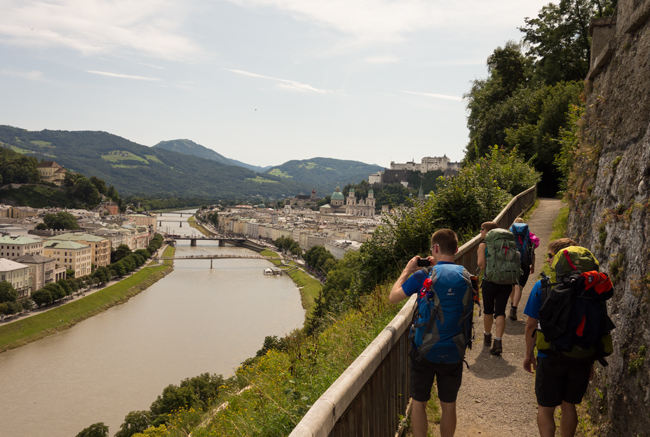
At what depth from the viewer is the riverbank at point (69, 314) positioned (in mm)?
28125

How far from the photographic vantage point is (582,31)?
18406 millimetres

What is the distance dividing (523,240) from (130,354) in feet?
76.0

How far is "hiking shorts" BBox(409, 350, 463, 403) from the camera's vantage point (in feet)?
8.71

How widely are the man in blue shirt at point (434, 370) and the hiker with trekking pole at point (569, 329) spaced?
491 mm

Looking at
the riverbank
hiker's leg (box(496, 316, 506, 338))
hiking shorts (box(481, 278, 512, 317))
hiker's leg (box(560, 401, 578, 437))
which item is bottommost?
the riverbank

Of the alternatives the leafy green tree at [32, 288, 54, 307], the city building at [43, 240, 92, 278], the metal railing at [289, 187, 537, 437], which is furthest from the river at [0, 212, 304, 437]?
the metal railing at [289, 187, 537, 437]

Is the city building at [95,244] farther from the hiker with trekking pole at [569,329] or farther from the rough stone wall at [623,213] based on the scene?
the hiker with trekking pole at [569,329]

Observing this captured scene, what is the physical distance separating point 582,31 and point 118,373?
2297 centimetres

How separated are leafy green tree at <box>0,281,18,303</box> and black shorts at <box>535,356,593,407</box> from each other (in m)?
38.3

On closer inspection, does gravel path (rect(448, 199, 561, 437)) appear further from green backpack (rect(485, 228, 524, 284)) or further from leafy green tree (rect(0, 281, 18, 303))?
leafy green tree (rect(0, 281, 18, 303))

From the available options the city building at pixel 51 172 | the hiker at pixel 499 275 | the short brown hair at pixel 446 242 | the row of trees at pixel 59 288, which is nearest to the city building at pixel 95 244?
the row of trees at pixel 59 288

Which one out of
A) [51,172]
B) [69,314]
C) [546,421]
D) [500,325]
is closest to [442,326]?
[546,421]

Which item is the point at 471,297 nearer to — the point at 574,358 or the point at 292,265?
the point at 574,358

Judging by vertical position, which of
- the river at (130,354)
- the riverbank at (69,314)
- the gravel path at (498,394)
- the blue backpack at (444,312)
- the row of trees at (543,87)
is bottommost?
the riverbank at (69,314)
